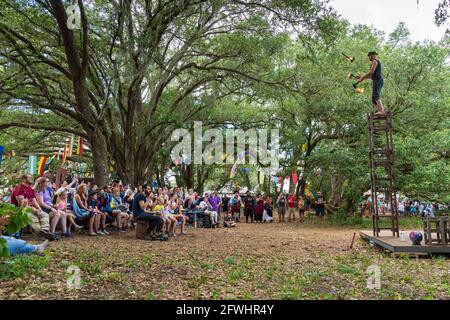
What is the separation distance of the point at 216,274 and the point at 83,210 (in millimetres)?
5030

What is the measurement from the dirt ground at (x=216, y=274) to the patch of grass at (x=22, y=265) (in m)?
0.03

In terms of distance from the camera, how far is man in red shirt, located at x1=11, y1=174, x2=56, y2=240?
7848 millimetres

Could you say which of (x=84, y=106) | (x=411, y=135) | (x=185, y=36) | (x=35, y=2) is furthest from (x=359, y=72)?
(x=35, y=2)

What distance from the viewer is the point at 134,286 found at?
16.3 feet

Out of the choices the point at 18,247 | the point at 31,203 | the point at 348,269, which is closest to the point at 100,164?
the point at 31,203

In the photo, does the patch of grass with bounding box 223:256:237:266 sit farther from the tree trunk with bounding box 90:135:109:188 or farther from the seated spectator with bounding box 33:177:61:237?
the tree trunk with bounding box 90:135:109:188

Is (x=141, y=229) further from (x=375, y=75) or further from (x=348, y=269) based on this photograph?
(x=375, y=75)

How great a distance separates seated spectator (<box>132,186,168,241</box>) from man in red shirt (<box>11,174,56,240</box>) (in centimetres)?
210

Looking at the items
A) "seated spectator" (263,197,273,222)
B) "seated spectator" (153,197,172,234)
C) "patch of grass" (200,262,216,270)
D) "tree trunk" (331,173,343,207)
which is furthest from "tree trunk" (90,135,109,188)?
"tree trunk" (331,173,343,207)

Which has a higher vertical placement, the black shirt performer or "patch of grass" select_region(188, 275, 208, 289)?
the black shirt performer

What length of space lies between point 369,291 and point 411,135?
1397 cm

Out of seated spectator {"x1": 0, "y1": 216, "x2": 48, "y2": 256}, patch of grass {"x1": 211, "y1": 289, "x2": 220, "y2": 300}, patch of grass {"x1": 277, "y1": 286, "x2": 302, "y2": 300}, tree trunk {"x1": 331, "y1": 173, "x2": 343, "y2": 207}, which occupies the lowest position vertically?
patch of grass {"x1": 211, "y1": 289, "x2": 220, "y2": 300}

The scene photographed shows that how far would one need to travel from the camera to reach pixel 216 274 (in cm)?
593
